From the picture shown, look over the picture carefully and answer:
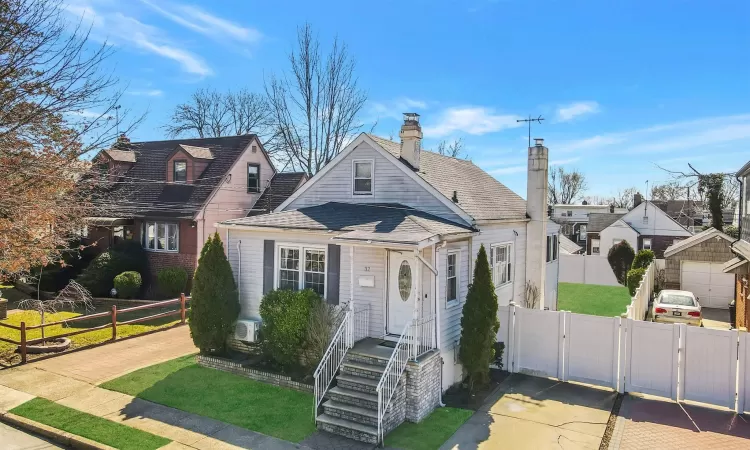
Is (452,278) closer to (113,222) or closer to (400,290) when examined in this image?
(400,290)

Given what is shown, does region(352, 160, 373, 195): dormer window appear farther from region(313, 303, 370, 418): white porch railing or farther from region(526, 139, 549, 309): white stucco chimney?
region(526, 139, 549, 309): white stucco chimney

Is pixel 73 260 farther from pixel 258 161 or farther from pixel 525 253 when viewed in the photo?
pixel 525 253

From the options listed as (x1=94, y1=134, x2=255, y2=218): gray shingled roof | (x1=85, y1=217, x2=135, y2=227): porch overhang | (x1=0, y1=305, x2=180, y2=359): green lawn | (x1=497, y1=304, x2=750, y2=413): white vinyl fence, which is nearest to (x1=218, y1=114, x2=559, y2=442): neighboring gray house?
(x1=497, y1=304, x2=750, y2=413): white vinyl fence

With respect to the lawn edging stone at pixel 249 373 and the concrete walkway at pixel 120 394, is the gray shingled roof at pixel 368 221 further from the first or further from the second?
the concrete walkway at pixel 120 394

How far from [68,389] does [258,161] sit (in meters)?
16.9

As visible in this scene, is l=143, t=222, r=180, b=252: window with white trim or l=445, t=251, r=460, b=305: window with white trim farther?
l=143, t=222, r=180, b=252: window with white trim

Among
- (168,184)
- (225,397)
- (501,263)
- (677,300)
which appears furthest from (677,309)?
(168,184)

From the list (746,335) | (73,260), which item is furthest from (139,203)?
(746,335)

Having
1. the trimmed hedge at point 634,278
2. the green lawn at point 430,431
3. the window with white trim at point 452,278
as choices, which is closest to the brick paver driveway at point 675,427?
the green lawn at point 430,431

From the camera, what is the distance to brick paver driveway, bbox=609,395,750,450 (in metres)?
8.82

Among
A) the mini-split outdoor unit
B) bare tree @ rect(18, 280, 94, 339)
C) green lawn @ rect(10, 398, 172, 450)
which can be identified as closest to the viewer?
green lawn @ rect(10, 398, 172, 450)

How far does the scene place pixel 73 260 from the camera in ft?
76.8

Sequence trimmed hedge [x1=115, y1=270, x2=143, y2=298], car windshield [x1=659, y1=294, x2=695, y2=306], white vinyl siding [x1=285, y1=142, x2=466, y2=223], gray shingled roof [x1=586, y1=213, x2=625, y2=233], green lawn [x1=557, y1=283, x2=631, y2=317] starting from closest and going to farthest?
white vinyl siding [x1=285, y1=142, x2=466, y2=223] → car windshield [x1=659, y1=294, x2=695, y2=306] → trimmed hedge [x1=115, y1=270, x2=143, y2=298] → green lawn [x1=557, y1=283, x2=631, y2=317] → gray shingled roof [x1=586, y1=213, x2=625, y2=233]

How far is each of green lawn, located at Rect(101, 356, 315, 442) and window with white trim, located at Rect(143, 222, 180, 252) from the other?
36.4 feet
